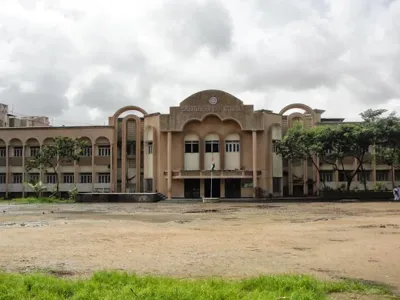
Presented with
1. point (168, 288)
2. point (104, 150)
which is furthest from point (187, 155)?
A: point (168, 288)

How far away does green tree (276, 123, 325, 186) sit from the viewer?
47.9 meters

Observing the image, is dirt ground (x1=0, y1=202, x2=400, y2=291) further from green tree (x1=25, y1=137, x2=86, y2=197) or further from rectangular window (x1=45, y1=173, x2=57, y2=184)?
rectangular window (x1=45, y1=173, x2=57, y2=184)

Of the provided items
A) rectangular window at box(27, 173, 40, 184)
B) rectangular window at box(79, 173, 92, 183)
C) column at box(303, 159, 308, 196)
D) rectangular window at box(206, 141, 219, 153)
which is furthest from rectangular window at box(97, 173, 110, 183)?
column at box(303, 159, 308, 196)

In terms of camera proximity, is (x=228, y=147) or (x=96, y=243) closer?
(x=96, y=243)

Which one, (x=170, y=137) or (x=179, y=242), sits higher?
(x=170, y=137)

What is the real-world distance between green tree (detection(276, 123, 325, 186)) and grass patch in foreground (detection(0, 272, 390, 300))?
4006 cm

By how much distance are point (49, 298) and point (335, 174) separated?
55343 millimetres

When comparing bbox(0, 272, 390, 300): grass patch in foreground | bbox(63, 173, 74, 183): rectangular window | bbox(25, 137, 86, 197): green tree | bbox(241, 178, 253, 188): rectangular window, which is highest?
bbox(25, 137, 86, 197): green tree

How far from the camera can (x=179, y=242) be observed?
14531 mm

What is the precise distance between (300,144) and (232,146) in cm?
865

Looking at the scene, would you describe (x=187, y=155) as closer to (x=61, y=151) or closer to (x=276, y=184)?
(x=276, y=184)

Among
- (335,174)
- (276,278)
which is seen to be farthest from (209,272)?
(335,174)

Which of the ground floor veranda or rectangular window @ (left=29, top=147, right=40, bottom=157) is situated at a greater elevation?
rectangular window @ (left=29, top=147, right=40, bottom=157)

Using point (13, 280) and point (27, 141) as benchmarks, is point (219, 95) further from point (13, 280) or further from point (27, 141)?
point (13, 280)
